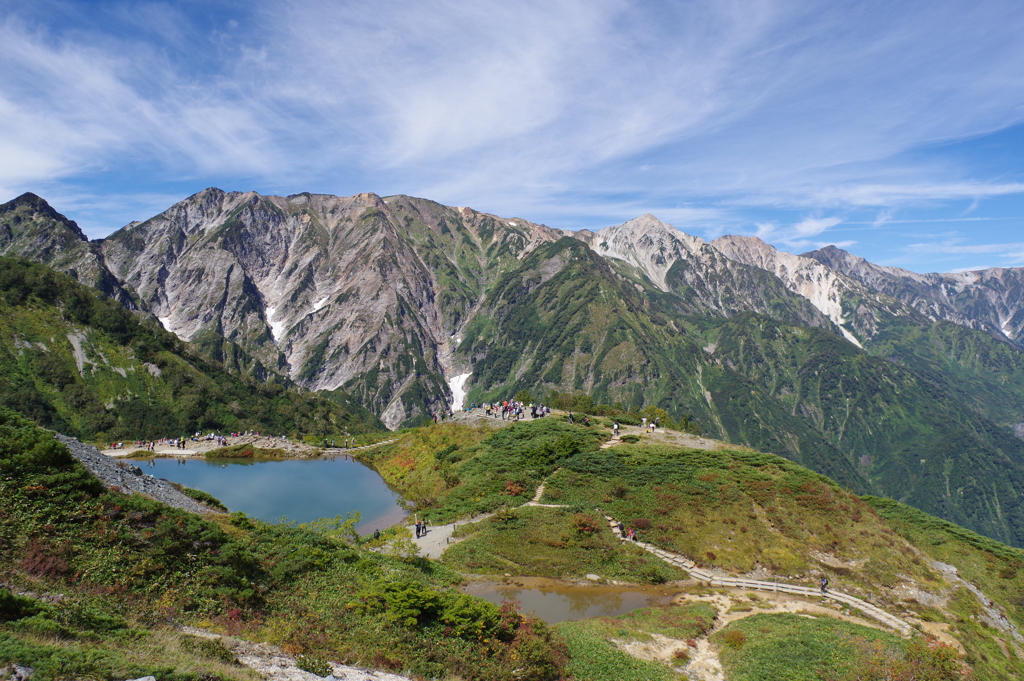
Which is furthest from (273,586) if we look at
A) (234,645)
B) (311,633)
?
(234,645)

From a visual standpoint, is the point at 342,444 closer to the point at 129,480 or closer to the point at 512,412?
the point at 512,412

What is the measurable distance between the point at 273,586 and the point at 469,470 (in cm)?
4005

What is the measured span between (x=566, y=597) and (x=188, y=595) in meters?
26.7

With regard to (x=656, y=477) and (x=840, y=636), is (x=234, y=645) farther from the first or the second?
(x=656, y=477)

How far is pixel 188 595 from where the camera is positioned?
20906 millimetres

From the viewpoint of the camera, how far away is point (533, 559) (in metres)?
43.5

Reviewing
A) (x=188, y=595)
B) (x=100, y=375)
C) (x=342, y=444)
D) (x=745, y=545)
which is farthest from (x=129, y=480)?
(x=100, y=375)

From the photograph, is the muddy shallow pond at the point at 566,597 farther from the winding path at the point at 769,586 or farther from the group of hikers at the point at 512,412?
the group of hikers at the point at 512,412

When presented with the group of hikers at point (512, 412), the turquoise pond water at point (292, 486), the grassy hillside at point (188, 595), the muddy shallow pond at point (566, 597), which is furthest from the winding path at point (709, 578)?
the group of hikers at point (512, 412)

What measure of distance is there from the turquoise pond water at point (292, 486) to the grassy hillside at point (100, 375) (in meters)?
69.4

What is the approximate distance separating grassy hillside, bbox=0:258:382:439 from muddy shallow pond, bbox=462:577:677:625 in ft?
448

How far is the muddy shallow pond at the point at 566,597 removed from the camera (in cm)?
3588

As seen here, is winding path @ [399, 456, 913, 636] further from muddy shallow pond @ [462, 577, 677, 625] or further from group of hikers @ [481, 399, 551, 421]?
group of hikers @ [481, 399, 551, 421]

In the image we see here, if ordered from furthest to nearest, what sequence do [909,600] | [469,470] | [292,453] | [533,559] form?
[292,453] < [469,470] < [533,559] < [909,600]
